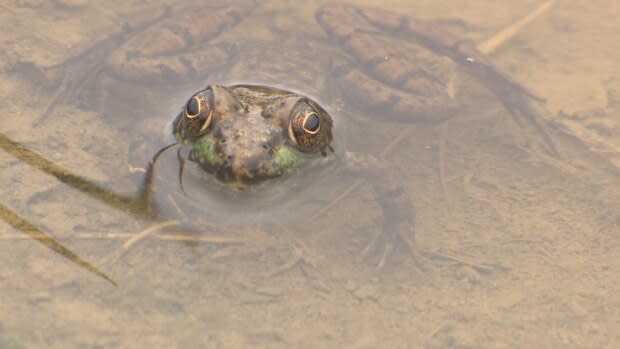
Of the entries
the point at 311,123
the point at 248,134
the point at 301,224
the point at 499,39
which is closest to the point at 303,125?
the point at 311,123

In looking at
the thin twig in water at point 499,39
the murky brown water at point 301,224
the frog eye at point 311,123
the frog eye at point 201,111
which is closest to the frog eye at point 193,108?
the frog eye at point 201,111

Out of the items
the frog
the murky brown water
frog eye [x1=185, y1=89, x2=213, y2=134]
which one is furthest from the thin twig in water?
frog eye [x1=185, y1=89, x2=213, y2=134]

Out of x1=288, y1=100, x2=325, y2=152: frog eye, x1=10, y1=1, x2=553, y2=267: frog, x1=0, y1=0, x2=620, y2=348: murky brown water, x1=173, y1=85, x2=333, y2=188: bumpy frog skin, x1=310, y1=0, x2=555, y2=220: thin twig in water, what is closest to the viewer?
x1=0, y1=0, x2=620, y2=348: murky brown water

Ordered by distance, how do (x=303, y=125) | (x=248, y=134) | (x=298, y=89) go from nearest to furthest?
1. (x=248, y=134)
2. (x=303, y=125)
3. (x=298, y=89)

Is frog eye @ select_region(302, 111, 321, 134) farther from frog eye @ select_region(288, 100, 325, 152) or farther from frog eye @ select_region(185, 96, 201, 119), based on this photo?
frog eye @ select_region(185, 96, 201, 119)

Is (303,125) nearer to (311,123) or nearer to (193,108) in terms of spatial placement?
(311,123)

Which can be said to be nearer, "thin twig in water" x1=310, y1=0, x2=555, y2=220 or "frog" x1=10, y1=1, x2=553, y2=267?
"frog" x1=10, y1=1, x2=553, y2=267

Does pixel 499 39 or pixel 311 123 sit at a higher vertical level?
pixel 499 39
